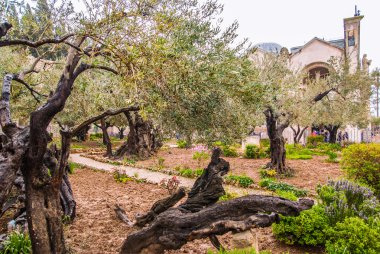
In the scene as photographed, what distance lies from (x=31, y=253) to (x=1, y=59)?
1105 centimetres

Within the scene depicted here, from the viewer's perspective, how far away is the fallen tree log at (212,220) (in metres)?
3.88

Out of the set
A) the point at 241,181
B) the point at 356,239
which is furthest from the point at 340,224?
the point at 241,181

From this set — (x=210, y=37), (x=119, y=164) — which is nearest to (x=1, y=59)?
(x=119, y=164)

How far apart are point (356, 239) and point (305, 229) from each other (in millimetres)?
948

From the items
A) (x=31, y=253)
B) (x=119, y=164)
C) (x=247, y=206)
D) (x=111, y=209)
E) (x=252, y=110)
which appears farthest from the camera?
(x=119, y=164)

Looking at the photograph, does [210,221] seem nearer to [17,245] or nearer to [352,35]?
[17,245]

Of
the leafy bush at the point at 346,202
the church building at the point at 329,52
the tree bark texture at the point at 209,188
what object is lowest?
the leafy bush at the point at 346,202

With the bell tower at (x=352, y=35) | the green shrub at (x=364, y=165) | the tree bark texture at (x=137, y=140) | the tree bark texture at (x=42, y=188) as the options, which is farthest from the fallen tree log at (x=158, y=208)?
the bell tower at (x=352, y=35)

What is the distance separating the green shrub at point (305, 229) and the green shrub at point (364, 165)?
4.20 metres

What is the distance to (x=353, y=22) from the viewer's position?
36.8 meters

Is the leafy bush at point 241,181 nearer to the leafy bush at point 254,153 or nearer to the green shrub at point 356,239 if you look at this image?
the green shrub at point 356,239

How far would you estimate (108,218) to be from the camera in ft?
24.0

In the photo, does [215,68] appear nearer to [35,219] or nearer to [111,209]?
[35,219]

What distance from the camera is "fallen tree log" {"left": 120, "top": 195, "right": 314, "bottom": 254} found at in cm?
388
